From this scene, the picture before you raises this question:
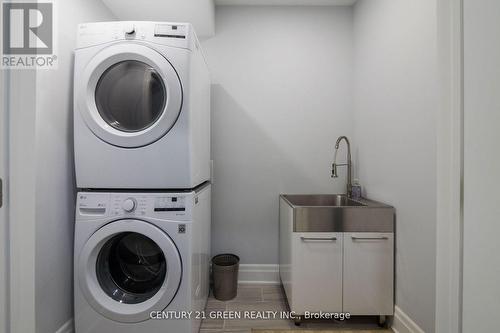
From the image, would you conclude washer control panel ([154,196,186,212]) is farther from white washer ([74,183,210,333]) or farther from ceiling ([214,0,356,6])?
ceiling ([214,0,356,6])

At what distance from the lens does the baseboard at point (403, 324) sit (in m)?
1.39

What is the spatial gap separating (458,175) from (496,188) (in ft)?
0.34

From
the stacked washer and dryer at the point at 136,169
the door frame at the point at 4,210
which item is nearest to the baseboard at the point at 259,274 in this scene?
the stacked washer and dryer at the point at 136,169

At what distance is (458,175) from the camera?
63 centimetres

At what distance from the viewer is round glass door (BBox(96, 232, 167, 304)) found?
4.57 feet

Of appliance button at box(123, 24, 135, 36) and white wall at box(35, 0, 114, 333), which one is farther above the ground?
appliance button at box(123, 24, 135, 36)

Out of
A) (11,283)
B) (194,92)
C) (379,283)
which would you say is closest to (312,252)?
(379,283)

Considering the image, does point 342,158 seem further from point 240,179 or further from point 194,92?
point 194,92

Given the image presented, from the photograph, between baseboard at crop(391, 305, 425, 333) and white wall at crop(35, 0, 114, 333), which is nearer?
white wall at crop(35, 0, 114, 333)

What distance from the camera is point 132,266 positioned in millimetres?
1468

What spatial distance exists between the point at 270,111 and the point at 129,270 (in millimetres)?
1671

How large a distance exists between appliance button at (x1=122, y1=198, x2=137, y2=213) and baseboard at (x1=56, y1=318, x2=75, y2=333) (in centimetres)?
75

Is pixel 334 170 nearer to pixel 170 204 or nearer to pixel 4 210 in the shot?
pixel 170 204

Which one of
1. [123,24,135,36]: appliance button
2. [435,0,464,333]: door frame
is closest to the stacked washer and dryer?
[123,24,135,36]: appliance button
